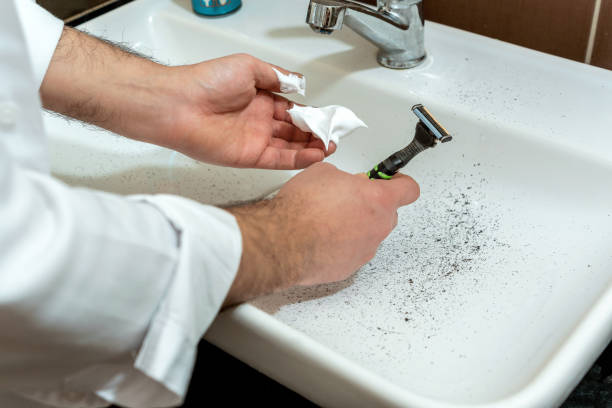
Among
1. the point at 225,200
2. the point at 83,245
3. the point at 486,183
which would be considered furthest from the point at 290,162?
the point at 83,245

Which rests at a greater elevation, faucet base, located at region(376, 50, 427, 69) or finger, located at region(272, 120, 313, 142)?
faucet base, located at region(376, 50, 427, 69)

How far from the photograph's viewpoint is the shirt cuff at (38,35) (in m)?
0.68

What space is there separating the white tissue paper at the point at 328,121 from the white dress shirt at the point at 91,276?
0.21m

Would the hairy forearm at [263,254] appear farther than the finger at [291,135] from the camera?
No

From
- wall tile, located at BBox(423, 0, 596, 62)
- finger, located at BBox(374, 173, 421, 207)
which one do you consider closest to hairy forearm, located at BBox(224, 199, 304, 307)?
finger, located at BBox(374, 173, 421, 207)

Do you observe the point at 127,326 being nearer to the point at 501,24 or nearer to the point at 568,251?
the point at 568,251

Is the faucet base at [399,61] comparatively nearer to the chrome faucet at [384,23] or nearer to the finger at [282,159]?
the chrome faucet at [384,23]

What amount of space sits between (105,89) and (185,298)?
1.16ft

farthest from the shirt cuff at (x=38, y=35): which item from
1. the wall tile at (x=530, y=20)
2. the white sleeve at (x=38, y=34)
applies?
the wall tile at (x=530, y=20)

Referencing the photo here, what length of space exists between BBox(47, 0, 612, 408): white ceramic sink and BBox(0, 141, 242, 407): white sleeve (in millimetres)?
87

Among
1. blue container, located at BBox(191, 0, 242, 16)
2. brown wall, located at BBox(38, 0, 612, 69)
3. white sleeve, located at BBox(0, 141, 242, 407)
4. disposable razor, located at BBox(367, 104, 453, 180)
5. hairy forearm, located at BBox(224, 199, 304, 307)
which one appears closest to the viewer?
white sleeve, located at BBox(0, 141, 242, 407)

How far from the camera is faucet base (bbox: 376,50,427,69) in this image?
0.79 meters

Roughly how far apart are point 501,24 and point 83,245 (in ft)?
2.08

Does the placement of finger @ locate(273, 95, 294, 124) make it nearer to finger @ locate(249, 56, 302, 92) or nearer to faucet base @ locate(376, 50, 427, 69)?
finger @ locate(249, 56, 302, 92)
